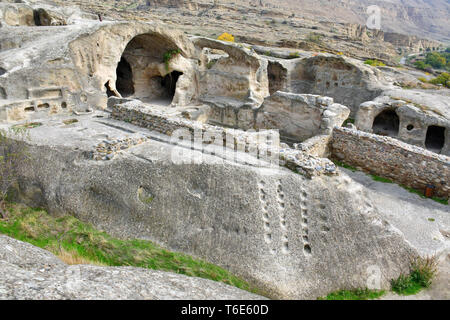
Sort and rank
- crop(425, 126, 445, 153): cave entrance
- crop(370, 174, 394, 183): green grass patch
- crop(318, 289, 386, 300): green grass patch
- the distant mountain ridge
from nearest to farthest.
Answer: crop(318, 289, 386, 300): green grass patch, crop(370, 174, 394, 183): green grass patch, crop(425, 126, 445, 153): cave entrance, the distant mountain ridge

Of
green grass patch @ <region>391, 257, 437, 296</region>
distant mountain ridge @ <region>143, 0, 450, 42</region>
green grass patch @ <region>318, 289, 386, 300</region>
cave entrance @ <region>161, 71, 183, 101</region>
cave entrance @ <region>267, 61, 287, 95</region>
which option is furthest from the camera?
distant mountain ridge @ <region>143, 0, 450, 42</region>

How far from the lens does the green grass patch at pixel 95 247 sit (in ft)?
19.2

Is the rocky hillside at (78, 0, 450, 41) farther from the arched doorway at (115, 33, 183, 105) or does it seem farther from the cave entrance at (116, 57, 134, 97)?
the arched doorway at (115, 33, 183, 105)

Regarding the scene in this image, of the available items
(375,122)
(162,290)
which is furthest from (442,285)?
(375,122)

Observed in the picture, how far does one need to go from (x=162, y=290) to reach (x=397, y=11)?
456 ft

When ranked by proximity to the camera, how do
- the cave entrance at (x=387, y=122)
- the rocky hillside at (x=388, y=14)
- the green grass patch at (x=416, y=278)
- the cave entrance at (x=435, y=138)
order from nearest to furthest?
the green grass patch at (x=416, y=278) < the cave entrance at (x=435, y=138) < the cave entrance at (x=387, y=122) < the rocky hillside at (x=388, y=14)

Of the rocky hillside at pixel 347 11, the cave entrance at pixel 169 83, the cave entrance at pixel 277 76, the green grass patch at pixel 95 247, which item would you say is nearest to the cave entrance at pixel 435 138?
the cave entrance at pixel 277 76

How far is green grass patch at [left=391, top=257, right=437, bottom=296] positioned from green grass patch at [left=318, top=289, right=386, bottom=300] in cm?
36

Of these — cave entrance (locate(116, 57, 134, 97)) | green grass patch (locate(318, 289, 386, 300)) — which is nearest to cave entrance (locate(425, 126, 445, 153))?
green grass patch (locate(318, 289, 386, 300))

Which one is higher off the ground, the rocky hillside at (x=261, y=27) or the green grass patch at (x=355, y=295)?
the rocky hillside at (x=261, y=27)

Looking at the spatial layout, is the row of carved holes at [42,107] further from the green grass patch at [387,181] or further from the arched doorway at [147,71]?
the green grass patch at [387,181]

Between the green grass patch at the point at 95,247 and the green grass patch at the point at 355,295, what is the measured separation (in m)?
1.35

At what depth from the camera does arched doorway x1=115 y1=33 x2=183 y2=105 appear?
15.6 metres

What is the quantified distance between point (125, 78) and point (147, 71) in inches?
58.5
